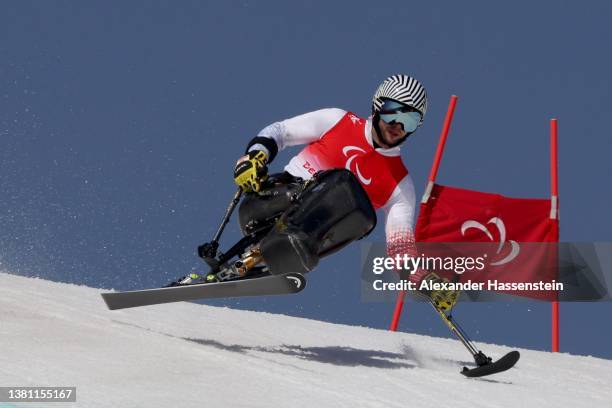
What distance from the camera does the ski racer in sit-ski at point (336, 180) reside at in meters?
6.14

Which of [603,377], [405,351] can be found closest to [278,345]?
[405,351]

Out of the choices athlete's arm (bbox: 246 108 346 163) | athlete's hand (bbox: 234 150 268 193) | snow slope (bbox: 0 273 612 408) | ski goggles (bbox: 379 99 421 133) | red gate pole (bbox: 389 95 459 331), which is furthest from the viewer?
red gate pole (bbox: 389 95 459 331)

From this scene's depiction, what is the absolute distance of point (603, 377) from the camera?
763 centimetres

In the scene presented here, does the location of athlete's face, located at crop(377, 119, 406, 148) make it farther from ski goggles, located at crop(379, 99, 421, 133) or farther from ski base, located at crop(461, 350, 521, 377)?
ski base, located at crop(461, 350, 521, 377)

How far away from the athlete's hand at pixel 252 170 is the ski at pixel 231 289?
0.58 metres

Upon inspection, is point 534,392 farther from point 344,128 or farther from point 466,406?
point 344,128

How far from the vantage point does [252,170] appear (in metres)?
6.23

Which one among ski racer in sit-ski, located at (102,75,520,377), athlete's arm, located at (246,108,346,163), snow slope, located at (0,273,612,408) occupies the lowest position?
snow slope, located at (0,273,612,408)

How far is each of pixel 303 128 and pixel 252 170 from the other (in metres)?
0.53

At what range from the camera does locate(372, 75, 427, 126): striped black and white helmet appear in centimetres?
633

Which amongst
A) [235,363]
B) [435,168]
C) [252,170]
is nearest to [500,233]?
[435,168]

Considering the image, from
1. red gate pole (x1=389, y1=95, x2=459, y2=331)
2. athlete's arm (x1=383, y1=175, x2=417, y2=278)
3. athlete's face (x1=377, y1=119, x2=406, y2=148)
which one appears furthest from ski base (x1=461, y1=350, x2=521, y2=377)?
red gate pole (x1=389, y1=95, x2=459, y2=331)

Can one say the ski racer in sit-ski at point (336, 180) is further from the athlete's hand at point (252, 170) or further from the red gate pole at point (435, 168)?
the red gate pole at point (435, 168)

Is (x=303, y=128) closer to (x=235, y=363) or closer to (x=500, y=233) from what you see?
(x=235, y=363)
